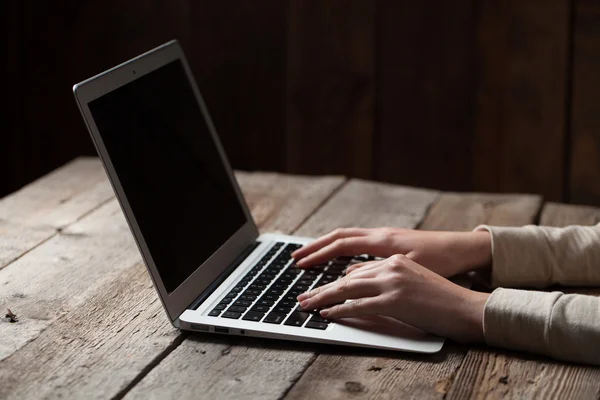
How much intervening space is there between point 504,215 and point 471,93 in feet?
3.12

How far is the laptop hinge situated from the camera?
3.69 feet

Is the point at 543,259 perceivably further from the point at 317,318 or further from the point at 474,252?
the point at 317,318

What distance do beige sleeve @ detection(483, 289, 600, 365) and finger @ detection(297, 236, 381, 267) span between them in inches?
10.2

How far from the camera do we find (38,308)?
3.78 ft

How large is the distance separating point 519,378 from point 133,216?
492 mm

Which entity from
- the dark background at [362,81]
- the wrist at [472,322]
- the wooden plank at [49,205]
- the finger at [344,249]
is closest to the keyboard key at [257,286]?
the finger at [344,249]

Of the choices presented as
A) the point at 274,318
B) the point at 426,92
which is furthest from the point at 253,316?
the point at 426,92

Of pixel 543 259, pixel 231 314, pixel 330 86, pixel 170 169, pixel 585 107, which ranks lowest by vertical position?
pixel 585 107

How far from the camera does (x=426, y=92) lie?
249cm

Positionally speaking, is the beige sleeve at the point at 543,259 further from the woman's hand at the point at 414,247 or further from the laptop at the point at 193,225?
the laptop at the point at 193,225

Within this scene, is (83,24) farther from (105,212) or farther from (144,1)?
(105,212)

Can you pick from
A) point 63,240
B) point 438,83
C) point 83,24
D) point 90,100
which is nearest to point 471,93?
point 438,83

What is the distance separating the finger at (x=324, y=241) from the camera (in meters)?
1.28

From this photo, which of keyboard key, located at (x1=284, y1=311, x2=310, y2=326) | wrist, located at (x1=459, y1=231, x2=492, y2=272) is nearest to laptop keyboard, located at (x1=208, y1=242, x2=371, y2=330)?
keyboard key, located at (x1=284, y1=311, x2=310, y2=326)
